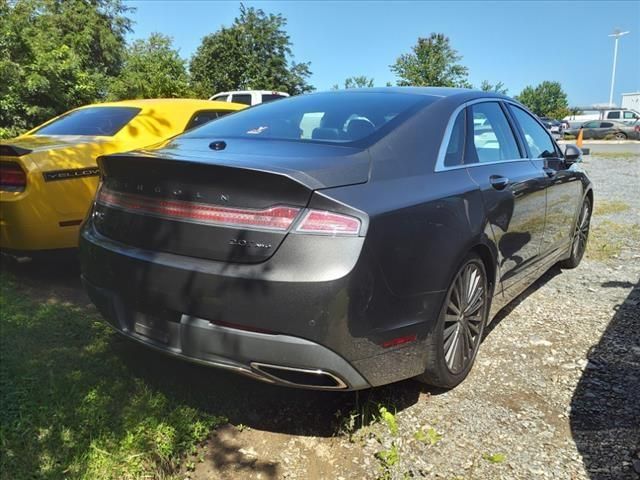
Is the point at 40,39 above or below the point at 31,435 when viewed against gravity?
above

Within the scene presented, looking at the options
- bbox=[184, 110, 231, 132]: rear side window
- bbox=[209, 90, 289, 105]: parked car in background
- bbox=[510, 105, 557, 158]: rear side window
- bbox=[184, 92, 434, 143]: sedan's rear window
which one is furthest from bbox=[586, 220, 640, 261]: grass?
bbox=[209, 90, 289, 105]: parked car in background

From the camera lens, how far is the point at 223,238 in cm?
213

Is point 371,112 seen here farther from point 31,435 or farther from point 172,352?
point 31,435

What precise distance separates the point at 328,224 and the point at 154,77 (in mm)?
16052

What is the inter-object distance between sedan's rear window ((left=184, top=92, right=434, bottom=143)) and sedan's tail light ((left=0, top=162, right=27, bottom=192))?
164 centimetres

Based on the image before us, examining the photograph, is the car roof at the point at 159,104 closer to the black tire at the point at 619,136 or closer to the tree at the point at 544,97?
the black tire at the point at 619,136

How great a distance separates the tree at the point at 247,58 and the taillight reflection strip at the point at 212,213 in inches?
1072

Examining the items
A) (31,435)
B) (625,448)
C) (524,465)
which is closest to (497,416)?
(524,465)

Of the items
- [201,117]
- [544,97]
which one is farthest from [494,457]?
[544,97]

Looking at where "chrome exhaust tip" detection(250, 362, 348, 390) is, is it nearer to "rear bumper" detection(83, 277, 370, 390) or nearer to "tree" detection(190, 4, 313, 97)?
"rear bumper" detection(83, 277, 370, 390)

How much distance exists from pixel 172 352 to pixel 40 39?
1147 cm

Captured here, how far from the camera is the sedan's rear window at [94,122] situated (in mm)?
4746

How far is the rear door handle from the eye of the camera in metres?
2.99

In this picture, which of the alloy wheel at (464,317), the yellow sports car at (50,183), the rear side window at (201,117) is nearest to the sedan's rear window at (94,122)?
the yellow sports car at (50,183)
